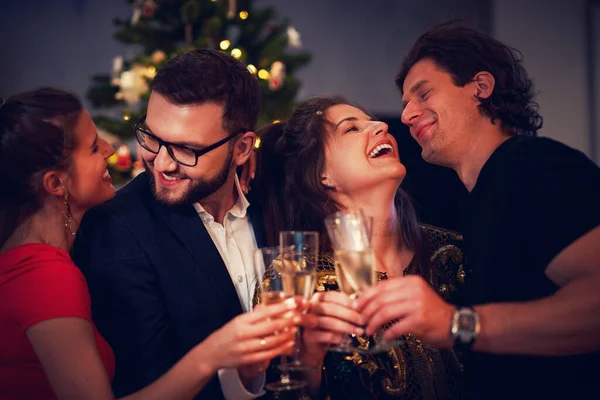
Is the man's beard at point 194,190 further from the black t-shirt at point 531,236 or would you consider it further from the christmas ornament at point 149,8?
the christmas ornament at point 149,8

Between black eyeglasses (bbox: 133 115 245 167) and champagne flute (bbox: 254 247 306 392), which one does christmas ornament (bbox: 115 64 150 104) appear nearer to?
black eyeglasses (bbox: 133 115 245 167)

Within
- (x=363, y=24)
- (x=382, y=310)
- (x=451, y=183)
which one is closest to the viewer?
(x=382, y=310)

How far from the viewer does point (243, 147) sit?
7.84 feet

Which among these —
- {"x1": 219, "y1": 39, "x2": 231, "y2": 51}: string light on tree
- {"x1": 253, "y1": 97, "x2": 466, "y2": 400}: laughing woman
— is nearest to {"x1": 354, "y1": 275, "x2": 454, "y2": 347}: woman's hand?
{"x1": 253, "y1": 97, "x2": 466, "y2": 400}: laughing woman

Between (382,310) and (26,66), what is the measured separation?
198 inches

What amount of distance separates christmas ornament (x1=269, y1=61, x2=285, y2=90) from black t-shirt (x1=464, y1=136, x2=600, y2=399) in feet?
8.15

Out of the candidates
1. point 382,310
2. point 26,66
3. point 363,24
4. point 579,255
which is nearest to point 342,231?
point 382,310

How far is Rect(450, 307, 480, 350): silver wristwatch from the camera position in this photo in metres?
1.57

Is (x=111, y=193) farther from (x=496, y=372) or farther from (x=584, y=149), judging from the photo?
(x=584, y=149)

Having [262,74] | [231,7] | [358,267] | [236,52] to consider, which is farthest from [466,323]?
[231,7]

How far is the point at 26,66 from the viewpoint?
561cm

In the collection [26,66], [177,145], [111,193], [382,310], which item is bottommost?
[382,310]

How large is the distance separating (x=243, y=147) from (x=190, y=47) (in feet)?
6.28

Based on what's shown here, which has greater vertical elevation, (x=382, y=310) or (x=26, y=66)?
(x=26, y=66)
